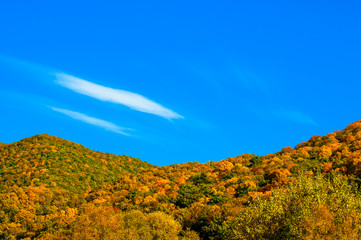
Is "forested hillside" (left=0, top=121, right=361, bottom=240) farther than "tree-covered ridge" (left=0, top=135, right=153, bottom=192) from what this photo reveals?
No

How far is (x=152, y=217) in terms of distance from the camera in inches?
2569

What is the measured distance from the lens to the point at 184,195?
82.8m

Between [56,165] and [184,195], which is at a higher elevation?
[56,165]

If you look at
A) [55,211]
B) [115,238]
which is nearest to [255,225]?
[115,238]

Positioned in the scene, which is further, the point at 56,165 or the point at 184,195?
the point at 56,165

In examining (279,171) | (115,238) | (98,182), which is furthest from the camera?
(98,182)

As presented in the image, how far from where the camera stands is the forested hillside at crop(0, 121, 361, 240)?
37.7 meters

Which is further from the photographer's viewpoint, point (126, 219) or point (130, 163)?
point (130, 163)

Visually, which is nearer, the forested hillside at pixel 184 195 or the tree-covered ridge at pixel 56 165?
the forested hillside at pixel 184 195

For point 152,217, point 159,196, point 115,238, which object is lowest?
point 115,238

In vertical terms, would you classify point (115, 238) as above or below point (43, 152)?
below

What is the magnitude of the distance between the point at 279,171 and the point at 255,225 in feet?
161

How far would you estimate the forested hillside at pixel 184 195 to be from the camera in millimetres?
37675

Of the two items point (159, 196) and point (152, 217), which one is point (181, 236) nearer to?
point (152, 217)
